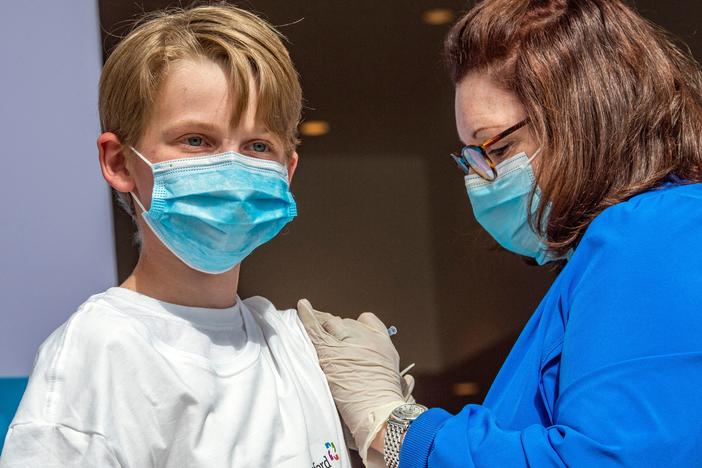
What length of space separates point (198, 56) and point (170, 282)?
36 centimetres

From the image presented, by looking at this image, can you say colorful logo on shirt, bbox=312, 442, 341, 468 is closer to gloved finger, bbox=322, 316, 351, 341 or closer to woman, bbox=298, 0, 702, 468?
woman, bbox=298, 0, 702, 468

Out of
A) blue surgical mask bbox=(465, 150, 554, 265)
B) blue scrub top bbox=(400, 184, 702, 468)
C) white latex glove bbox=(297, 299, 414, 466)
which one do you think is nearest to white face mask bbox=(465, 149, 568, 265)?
blue surgical mask bbox=(465, 150, 554, 265)

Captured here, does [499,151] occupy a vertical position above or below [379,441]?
above

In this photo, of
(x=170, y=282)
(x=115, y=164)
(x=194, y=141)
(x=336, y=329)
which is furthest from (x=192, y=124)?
(x=336, y=329)

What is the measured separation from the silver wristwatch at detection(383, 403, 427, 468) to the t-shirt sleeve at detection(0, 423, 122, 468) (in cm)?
46

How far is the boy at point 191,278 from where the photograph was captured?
1.16 meters

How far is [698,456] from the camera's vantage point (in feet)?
3.17

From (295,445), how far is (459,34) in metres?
0.75

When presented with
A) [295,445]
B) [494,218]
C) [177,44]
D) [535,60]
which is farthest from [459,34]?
[295,445]

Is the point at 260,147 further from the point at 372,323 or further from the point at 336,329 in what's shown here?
the point at 372,323

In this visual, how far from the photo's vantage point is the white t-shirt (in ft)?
3.64

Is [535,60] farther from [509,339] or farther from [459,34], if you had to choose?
[509,339]

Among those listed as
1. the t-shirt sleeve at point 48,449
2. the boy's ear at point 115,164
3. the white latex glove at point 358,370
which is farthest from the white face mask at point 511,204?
the t-shirt sleeve at point 48,449

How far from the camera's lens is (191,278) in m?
1.36
